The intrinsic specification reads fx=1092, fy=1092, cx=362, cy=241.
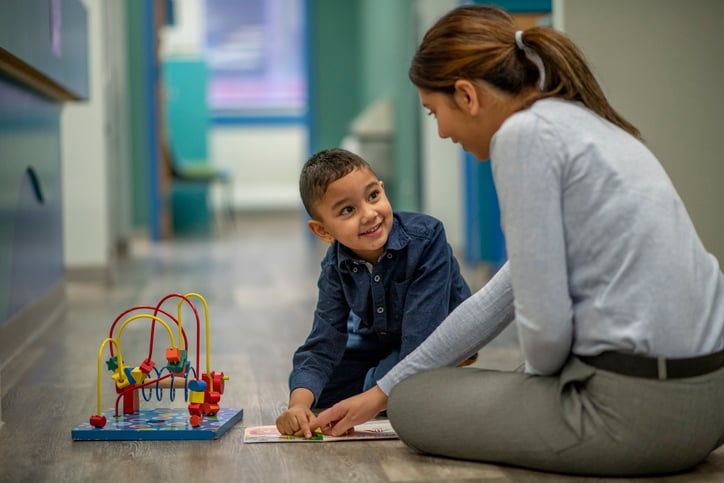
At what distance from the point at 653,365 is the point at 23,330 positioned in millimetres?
1956

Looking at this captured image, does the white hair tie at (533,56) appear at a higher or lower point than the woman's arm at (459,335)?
higher

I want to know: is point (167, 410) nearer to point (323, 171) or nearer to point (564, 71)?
point (323, 171)

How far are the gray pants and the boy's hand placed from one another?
0.22 meters

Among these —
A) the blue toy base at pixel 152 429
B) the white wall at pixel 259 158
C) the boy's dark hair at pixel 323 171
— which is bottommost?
the white wall at pixel 259 158

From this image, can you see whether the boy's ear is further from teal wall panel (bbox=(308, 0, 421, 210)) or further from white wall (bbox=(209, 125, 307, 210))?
white wall (bbox=(209, 125, 307, 210))

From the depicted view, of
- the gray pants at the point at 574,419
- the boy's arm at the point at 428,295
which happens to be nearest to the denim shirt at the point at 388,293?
the boy's arm at the point at 428,295

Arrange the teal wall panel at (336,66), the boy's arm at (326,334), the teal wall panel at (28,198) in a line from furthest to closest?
the teal wall panel at (336,66) < the teal wall panel at (28,198) < the boy's arm at (326,334)

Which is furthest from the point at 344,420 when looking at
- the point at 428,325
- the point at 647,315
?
the point at 647,315

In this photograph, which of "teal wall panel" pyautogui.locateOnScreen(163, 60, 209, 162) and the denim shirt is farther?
"teal wall panel" pyautogui.locateOnScreen(163, 60, 209, 162)

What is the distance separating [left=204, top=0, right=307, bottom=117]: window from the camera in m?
10.5

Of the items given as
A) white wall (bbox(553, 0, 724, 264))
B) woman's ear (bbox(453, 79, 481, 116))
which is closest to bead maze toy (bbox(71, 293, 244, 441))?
woman's ear (bbox(453, 79, 481, 116))

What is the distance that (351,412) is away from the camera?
5.61 ft

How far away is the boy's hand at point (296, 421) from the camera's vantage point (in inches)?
69.2

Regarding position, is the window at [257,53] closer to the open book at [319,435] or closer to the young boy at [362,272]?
the young boy at [362,272]
